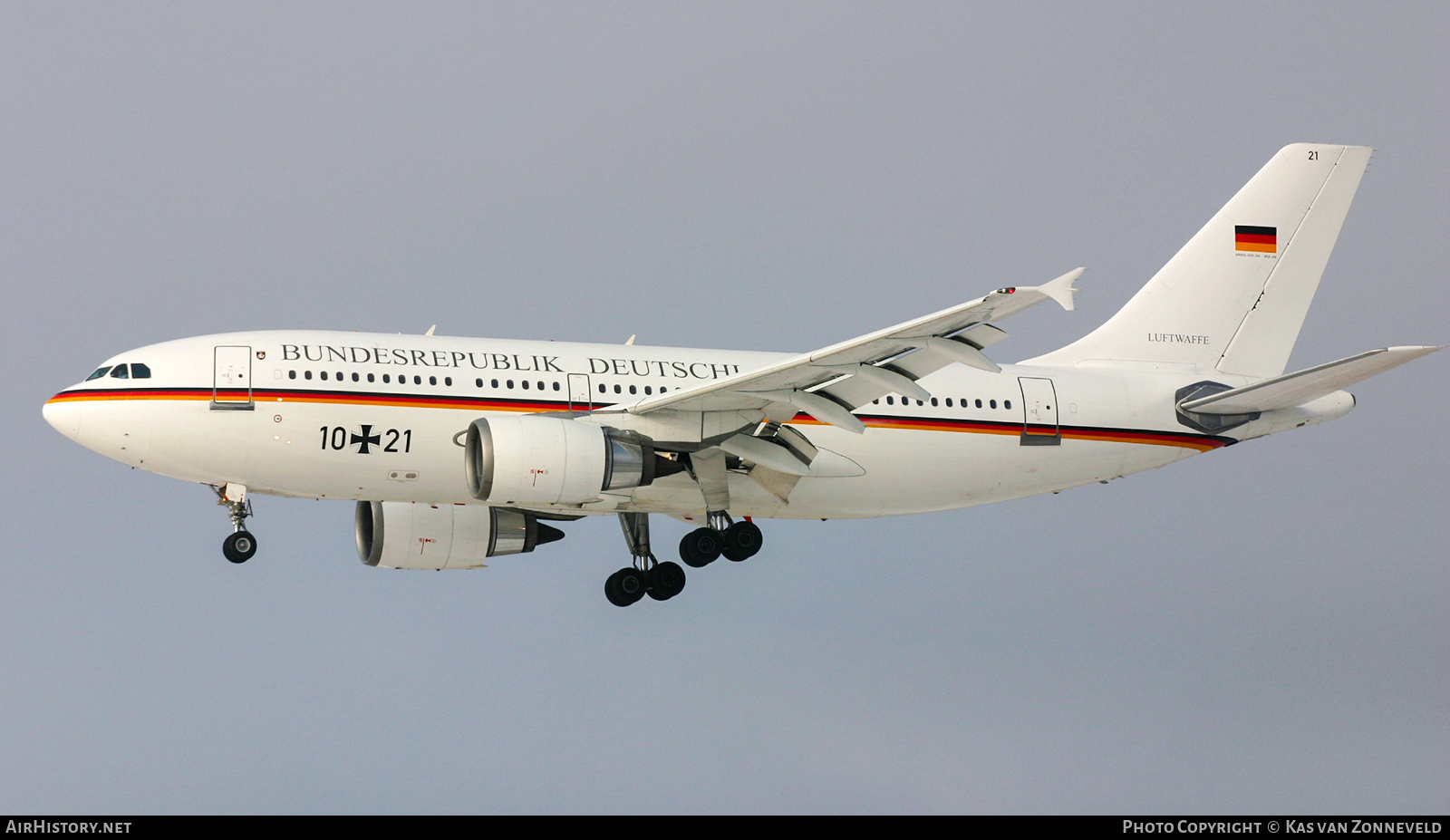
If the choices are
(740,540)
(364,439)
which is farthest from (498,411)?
(740,540)

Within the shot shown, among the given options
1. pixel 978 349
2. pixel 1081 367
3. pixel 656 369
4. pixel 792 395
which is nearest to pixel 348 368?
pixel 656 369

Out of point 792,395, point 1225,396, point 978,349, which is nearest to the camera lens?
point 978,349

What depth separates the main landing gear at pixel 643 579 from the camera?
3303 cm

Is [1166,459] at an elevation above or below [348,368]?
below

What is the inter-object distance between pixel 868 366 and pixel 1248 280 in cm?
1319

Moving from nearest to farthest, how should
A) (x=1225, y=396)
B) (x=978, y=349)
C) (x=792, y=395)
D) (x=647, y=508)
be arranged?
1. (x=978, y=349)
2. (x=792, y=395)
3. (x=647, y=508)
4. (x=1225, y=396)

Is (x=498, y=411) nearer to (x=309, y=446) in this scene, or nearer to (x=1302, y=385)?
(x=309, y=446)

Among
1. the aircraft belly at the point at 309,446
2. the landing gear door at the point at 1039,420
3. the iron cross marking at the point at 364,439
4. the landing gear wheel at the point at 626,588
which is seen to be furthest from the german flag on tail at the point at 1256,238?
the iron cross marking at the point at 364,439

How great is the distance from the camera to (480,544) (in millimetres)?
34375

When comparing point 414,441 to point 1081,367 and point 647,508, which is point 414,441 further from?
point 1081,367

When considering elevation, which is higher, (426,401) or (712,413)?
(426,401)

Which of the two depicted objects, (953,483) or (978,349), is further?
(953,483)

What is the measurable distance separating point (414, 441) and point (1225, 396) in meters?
16.3

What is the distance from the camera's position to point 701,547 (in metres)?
31.6
